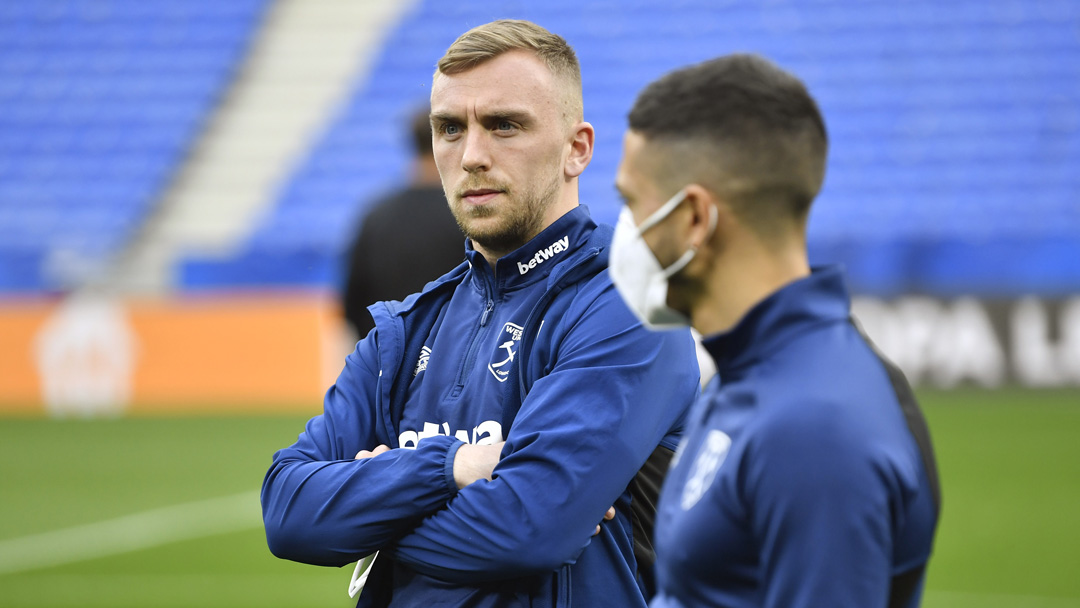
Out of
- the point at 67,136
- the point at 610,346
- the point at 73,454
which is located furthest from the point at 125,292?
the point at 610,346

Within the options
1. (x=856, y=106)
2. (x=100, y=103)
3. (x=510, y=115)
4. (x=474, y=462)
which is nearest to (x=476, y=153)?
(x=510, y=115)

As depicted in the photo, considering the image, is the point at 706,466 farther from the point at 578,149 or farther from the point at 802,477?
the point at 578,149

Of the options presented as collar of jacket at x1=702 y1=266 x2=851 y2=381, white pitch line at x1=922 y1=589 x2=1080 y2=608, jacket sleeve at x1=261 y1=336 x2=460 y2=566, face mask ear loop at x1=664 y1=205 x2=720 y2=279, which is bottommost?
white pitch line at x1=922 y1=589 x2=1080 y2=608

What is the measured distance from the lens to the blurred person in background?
477 cm

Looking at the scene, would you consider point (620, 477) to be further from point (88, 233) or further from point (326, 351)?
point (88, 233)

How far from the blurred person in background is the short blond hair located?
2.11 meters

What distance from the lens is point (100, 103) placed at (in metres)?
19.2

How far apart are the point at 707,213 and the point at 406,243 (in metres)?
3.09

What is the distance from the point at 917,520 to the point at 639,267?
1.85 ft

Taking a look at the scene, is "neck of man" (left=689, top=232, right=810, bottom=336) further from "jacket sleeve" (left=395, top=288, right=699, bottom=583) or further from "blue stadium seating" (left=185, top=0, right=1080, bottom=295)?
"blue stadium seating" (left=185, top=0, right=1080, bottom=295)

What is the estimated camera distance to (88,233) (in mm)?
17344

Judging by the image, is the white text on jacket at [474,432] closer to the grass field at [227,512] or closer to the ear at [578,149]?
the ear at [578,149]

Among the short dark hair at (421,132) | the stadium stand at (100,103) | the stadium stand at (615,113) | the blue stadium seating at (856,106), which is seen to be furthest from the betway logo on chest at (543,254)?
the stadium stand at (100,103)

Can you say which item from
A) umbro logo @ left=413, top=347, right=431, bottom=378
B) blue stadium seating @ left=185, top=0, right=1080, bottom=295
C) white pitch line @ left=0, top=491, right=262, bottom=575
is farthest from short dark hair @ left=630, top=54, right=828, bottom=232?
blue stadium seating @ left=185, top=0, right=1080, bottom=295
